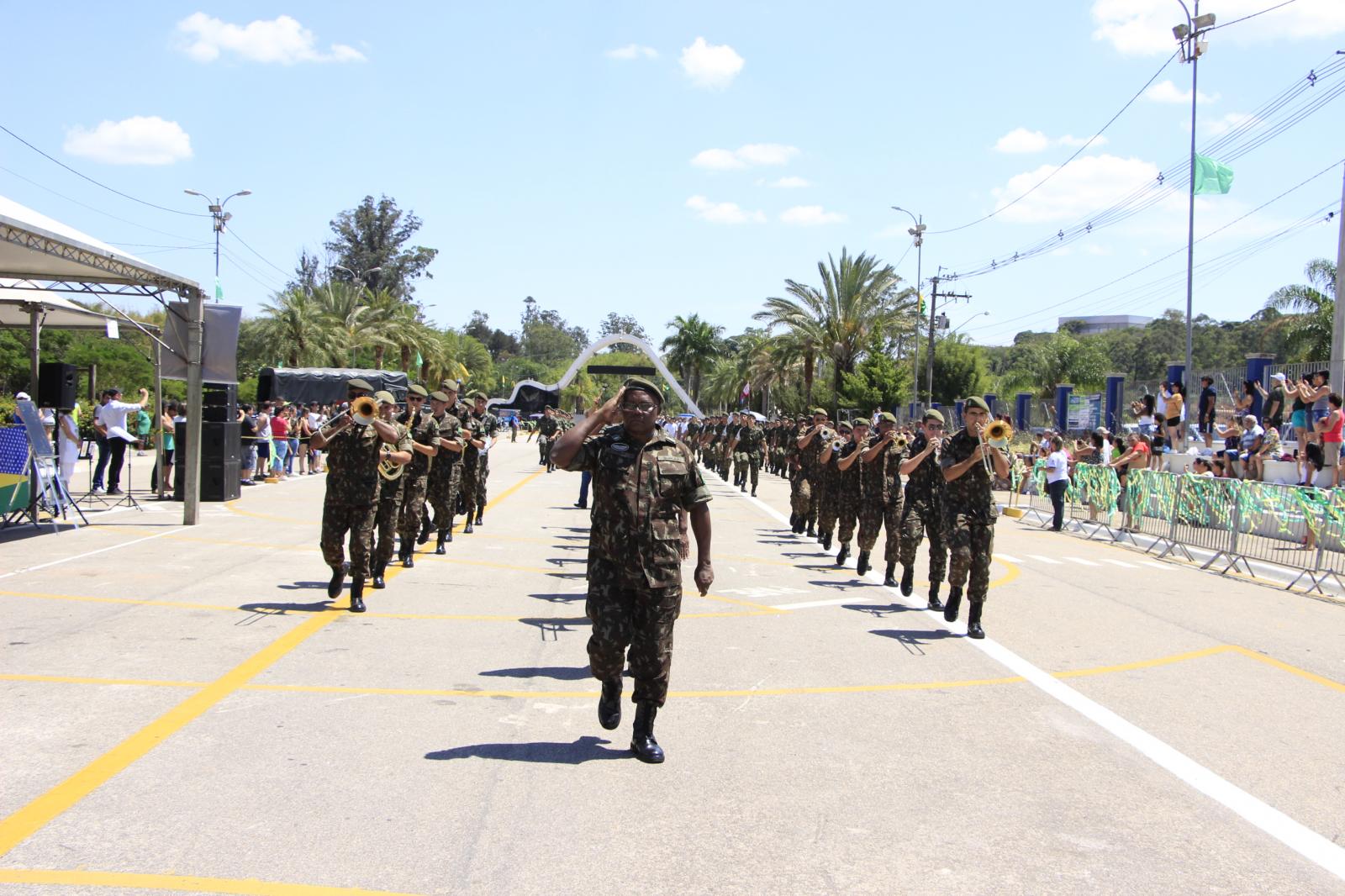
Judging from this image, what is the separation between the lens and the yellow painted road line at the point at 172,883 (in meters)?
3.86

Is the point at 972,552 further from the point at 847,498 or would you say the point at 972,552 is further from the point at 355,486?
the point at 355,486

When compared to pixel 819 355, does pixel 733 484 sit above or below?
below

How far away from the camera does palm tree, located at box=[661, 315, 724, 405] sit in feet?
288

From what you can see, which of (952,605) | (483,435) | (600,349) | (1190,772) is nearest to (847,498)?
(952,605)

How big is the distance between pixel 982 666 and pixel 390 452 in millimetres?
5187

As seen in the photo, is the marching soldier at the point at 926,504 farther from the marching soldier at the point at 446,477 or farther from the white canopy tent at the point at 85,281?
the white canopy tent at the point at 85,281

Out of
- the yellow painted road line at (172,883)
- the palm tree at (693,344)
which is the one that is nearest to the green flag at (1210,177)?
the yellow painted road line at (172,883)

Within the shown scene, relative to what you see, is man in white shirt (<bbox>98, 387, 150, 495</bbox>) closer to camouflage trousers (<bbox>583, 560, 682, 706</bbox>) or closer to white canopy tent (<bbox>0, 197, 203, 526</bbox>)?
white canopy tent (<bbox>0, 197, 203, 526</bbox>)

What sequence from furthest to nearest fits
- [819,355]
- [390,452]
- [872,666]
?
1. [819,355]
2. [390,452]
3. [872,666]

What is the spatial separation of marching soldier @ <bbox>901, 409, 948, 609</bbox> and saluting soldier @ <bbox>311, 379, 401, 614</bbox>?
15.3 feet

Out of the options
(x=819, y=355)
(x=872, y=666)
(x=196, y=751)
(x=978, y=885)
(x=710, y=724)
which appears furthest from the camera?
(x=819, y=355)

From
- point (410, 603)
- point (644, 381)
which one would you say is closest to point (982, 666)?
point (644, 381)

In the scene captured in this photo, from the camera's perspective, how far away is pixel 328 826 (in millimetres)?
4504

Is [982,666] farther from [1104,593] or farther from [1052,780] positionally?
[1104,593]
